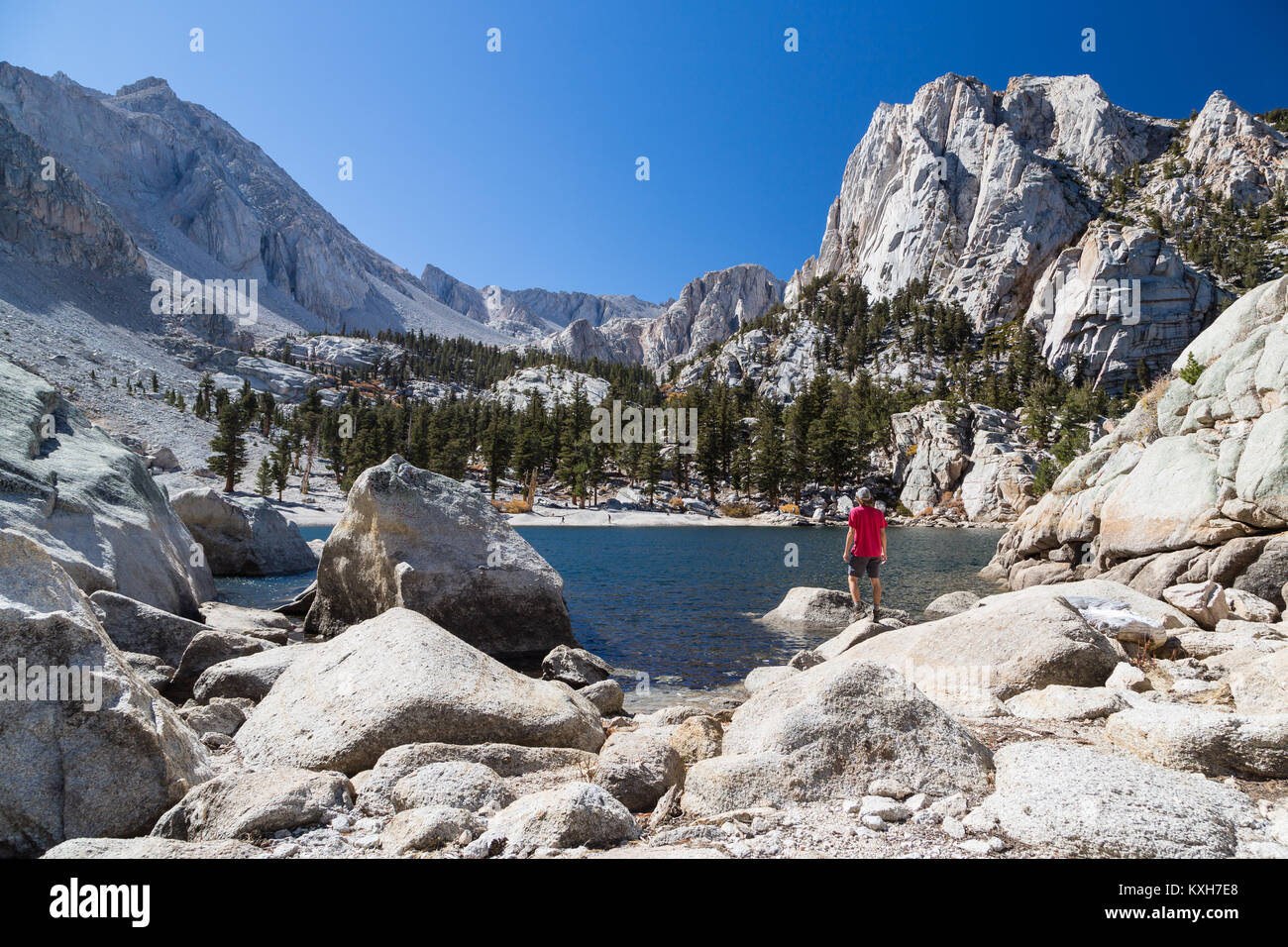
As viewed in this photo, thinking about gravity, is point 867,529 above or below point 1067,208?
below

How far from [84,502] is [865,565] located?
55.2 ft

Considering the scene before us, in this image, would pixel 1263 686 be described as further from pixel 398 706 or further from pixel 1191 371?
pixel 1191 371

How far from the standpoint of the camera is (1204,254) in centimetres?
12750

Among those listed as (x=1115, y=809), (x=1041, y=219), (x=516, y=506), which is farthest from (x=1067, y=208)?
(x=1115, y=809)

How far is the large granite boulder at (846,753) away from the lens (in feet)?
16.3

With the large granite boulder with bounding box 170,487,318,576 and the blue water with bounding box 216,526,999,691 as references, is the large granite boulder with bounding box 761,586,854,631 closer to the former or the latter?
the blue water with bounding box 216,526,999,691

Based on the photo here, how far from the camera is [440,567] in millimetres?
14219

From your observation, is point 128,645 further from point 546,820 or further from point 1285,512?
point 1285,512

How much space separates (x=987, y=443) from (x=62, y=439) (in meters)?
98.3

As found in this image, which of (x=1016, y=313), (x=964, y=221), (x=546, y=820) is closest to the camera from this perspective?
(x=546, y=820)

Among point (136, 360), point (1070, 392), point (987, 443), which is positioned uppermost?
point (136, 360)

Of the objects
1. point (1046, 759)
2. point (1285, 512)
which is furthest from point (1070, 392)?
point (1046, 759)

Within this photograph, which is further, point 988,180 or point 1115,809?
point 988,180
